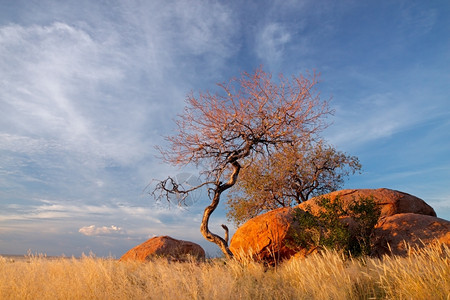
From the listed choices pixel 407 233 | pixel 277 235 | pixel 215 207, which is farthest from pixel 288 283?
A: pixel 215 207

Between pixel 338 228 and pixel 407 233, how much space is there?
2960 millimetres

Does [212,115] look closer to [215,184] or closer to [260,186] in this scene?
[215,184]

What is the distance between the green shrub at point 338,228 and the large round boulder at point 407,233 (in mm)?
631

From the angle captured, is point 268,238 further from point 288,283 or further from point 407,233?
point 407,233

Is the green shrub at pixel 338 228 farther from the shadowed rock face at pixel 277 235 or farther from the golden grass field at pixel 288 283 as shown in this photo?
the golden grass field at pixel 288 283

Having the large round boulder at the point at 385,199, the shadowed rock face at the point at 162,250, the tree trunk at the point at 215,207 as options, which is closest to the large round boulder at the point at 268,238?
the large round boulder at the point at 385,199

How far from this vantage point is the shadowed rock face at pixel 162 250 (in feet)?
64.1

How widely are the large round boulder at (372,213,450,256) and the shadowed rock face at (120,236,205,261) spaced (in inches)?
361

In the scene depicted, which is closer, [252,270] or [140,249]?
[252,270]

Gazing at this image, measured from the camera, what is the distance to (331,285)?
7.66 meters

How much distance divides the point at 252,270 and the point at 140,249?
1089 cm

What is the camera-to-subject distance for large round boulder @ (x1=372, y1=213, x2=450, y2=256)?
13719 millimetres

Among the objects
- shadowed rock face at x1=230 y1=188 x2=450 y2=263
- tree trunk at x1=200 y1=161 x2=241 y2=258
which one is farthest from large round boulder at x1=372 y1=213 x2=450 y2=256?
tree trunk at x1=200 y1=161 x2=241 y2=258

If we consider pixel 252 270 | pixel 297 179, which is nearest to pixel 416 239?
pixel 252 270
